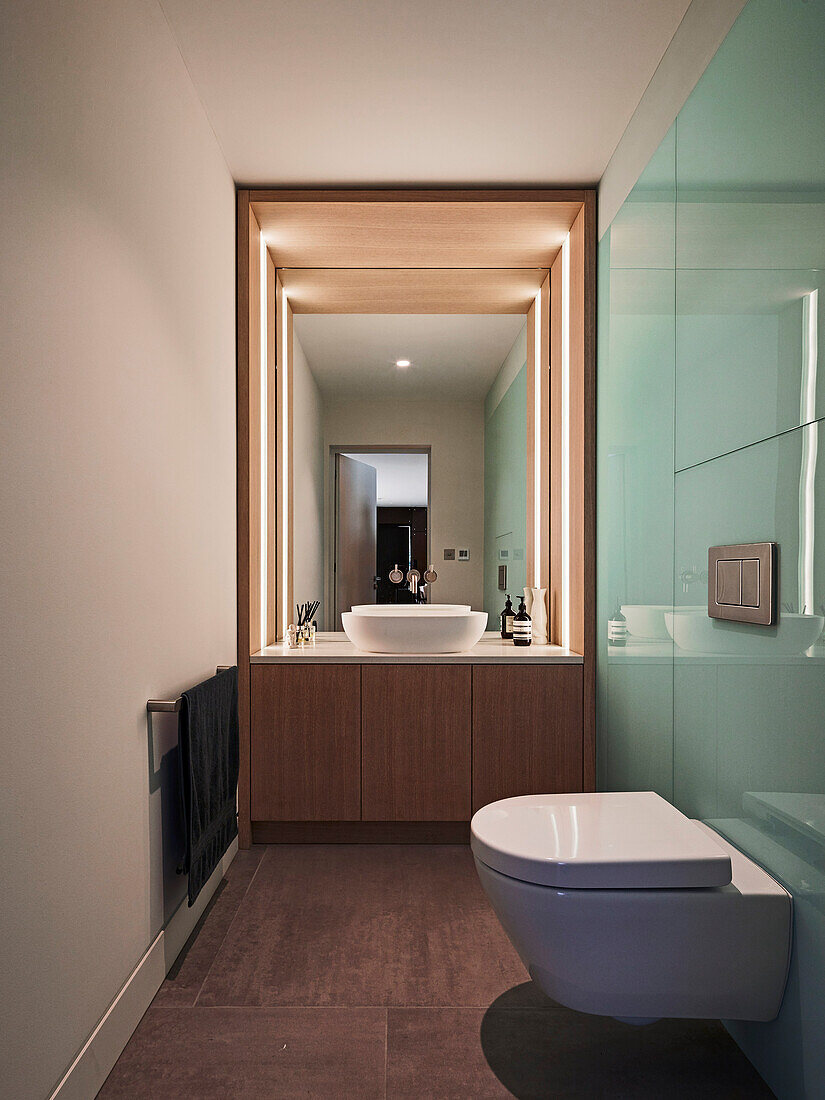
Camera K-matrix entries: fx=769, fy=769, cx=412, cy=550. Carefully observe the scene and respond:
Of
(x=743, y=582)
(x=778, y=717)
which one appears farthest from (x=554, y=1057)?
(x=743, y=582)

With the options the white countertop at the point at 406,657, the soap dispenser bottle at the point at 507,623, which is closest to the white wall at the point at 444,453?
the soap dispenser bottle at the point at 507,623

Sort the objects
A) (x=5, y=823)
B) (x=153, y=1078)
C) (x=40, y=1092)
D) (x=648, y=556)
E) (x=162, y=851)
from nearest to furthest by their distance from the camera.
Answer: (x=5, y=823) → (x=40, y=1092) → (x=153, y=1078) → (x=162, y=851) → (x=648, y=556)

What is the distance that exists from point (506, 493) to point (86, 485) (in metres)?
1.99

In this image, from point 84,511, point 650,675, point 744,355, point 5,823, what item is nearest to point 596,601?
point 650,675

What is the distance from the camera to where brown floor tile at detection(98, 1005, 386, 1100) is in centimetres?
155

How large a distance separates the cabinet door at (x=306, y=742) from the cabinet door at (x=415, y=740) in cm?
6

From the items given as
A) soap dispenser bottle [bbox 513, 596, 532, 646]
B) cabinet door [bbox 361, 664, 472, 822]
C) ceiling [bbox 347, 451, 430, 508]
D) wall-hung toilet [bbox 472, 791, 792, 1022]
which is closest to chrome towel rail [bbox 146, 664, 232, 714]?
wall-hung toilet [bbox 472, 791, 792, 1022]

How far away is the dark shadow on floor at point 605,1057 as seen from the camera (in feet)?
5.12

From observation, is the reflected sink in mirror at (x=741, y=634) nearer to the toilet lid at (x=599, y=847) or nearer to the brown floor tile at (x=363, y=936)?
the toilet lid at (x=599, y=847)

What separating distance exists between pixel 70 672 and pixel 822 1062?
1.49 meters

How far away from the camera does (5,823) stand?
1.18m

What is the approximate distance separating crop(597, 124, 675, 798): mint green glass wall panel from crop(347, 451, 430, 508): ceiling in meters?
0.72

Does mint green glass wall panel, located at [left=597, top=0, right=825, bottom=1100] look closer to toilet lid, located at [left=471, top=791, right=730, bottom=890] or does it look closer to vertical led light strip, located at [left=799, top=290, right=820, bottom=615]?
vertical led light strip, located at [left=799, top=290, right=820, bottom=615]

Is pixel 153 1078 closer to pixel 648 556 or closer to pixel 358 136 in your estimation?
pixel 648 556
